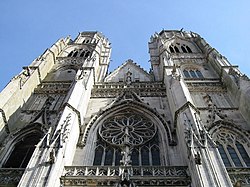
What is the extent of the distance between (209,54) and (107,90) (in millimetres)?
9079

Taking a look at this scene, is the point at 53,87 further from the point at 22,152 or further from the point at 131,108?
the point at 22,152

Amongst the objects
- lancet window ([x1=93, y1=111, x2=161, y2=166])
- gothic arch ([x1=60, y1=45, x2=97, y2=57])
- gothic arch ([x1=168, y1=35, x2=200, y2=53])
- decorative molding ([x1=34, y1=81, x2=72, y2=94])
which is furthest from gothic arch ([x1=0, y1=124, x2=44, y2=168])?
gothic arch ([x1=168, y1=35, x2=200, y2=53])

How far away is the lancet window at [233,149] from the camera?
12.8m

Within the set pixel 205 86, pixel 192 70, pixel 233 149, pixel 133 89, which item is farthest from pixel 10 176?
pixel 192 70

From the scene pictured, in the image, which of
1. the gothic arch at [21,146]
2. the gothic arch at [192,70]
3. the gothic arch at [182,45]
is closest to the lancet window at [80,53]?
the gothic arch at [182,45]

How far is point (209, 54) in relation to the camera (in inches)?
892

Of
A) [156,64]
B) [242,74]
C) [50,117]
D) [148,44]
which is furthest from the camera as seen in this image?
[148,44]

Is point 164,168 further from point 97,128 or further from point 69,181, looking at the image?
point 97,128

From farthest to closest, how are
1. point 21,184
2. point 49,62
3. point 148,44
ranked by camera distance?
1. point 148,44
2. point 49,62
3. point 21,184

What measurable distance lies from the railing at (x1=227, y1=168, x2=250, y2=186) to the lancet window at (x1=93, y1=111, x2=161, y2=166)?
313 cm

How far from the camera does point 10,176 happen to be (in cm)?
1189

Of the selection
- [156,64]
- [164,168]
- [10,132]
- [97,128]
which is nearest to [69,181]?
[164,168]

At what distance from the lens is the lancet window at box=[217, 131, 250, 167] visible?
503 inches

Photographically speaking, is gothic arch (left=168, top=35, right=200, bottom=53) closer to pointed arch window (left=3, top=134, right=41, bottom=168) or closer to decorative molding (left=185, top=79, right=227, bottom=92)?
decorative molding (left=185, top=79, right=227, bottom=92)
